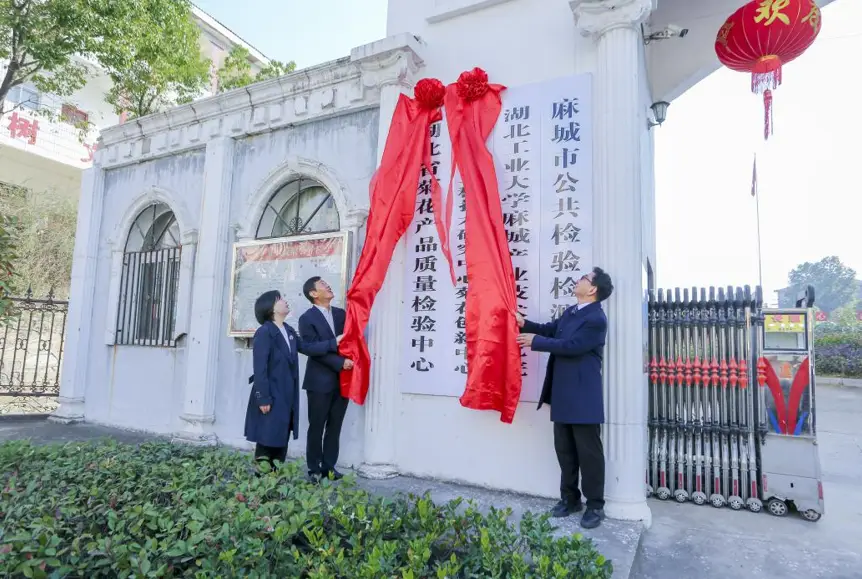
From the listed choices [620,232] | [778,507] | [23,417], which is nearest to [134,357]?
[23,417]

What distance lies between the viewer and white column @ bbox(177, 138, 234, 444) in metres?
6.00

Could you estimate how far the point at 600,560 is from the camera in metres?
2.21

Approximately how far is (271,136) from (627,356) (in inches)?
181

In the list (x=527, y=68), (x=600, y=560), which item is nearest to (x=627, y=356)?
(x=600, y=560)

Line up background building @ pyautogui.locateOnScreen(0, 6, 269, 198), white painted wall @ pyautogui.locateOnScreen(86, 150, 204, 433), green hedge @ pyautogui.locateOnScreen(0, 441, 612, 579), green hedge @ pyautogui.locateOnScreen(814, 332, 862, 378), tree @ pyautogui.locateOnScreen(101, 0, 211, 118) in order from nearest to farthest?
green hedge @ pyautogui.locateOnScreen(0, 441, 612, 579), white painted wall @ pyautogui.locateOnScreen(86, 150, 204, 433), tree @ pyautogui.locateOnScreen(101, 0, 211, 118), background building @ pyautogui.locateOnScreen(0, 6, 269, 198), green hedge @ pyautogui.locateOnScreen(814, 332, 862, 378)

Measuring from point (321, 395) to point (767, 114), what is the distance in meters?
5.19

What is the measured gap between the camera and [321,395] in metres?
4.47

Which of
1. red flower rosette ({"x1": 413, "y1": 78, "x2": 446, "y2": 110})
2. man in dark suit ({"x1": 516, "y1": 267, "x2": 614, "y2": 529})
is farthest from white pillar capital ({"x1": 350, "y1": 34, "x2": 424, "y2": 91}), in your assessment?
man in dark suit ({"x1": 516, "y1": 267, "x2": 614, "y2": 529})

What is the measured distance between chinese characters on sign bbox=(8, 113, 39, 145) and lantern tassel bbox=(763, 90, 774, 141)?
54.5 feet

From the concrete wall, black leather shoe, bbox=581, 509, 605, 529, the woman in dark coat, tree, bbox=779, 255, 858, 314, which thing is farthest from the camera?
tree, bbox=779, 255, 858, 314

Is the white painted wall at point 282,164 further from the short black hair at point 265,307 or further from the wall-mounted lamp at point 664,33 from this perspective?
the wall-mounted lamp at point 664,33

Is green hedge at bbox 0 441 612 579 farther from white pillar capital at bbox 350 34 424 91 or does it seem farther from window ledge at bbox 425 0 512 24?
window ledge at bbox 425 0 512 24

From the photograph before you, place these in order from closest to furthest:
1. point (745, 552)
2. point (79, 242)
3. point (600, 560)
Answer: point (600, 560), point (745, 552), point (79, 242)

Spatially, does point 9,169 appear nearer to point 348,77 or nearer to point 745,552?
point 348,77
